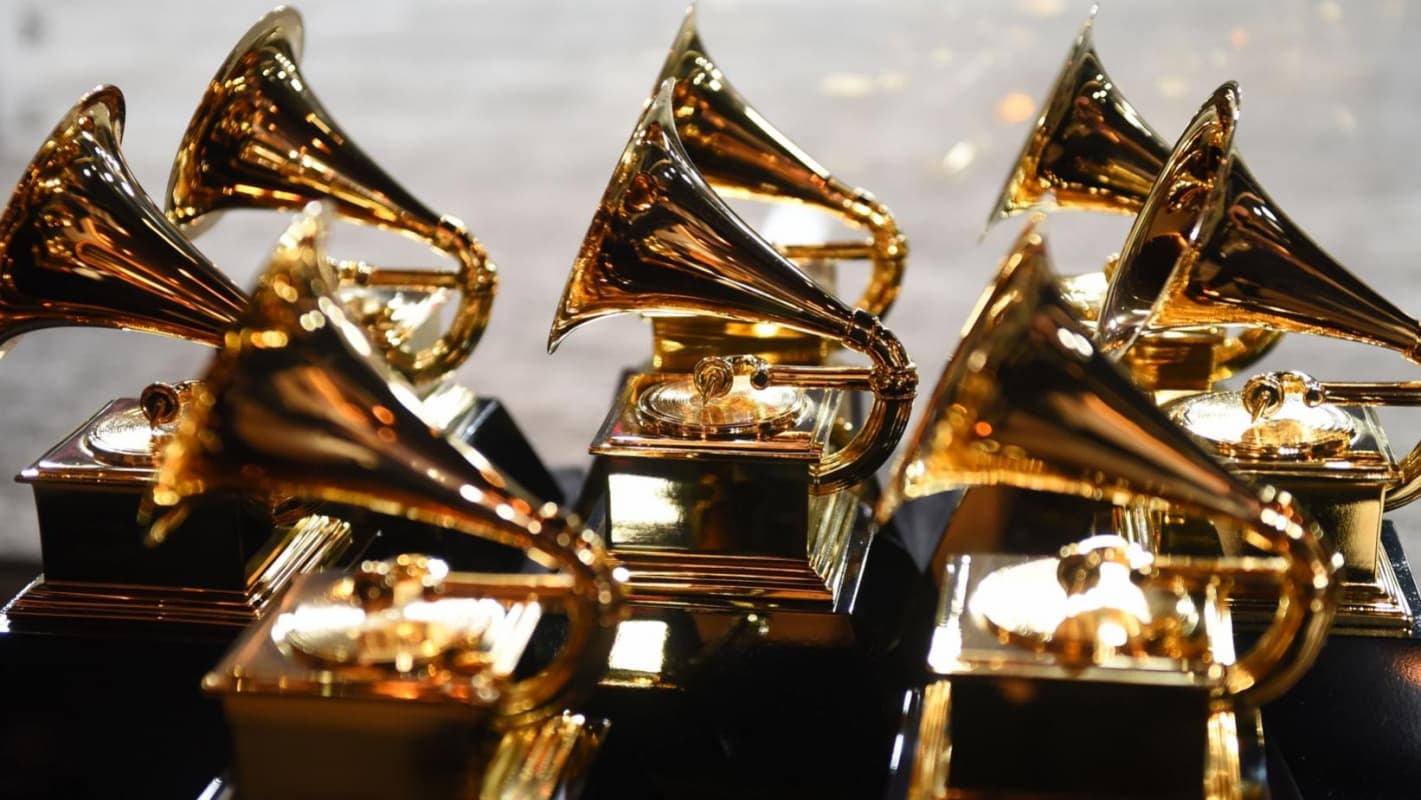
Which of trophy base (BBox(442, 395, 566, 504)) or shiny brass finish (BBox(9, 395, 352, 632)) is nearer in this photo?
shiny brass finish (BBox(9, 395, 352, 632))

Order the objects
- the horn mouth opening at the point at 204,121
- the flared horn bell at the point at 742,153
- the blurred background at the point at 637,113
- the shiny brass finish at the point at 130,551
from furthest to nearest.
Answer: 1. the blurred background at the point at 637,113
2. the flared horn bell at the point at 742,153
3. the horn mouth opening at the point at 204,121
4. the shiny brass finish at the point at 130,551

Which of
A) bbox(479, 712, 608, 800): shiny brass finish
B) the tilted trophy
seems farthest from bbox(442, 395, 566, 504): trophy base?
bbox(479, 712, 608, 800): shiny brass finish

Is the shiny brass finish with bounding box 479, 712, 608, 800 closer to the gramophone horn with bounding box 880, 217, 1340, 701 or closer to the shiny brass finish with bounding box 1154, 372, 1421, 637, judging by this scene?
the gramophone horn with bounding box 880, 217, 1340, 701

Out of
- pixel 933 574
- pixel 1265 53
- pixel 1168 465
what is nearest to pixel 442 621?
pixel 1168 465

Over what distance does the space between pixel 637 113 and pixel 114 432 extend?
3482mm

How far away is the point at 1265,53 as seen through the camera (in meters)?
4.92

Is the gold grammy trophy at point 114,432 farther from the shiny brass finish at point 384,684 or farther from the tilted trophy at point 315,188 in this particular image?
the shiny brass finish at point 384,684

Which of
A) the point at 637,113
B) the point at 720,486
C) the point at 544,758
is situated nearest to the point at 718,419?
the point at 720,486

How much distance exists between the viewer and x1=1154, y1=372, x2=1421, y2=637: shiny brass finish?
4.97 feet

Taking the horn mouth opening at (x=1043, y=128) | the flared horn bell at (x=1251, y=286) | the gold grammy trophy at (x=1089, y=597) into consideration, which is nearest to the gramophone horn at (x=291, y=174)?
the horn mouth opening at (x=1043, y=128)

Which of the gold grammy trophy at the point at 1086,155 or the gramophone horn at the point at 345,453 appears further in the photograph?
the gold grammy trophy at the point at 1086,155

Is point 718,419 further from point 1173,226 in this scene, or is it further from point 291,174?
point 291,174

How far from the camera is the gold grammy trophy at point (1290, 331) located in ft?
4.99

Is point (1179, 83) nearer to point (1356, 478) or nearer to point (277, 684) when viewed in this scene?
point (1356, 478)
